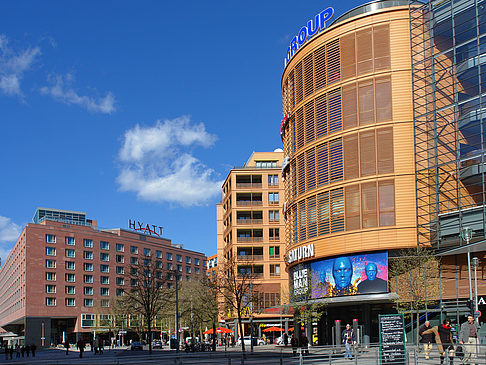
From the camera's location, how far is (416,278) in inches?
1758

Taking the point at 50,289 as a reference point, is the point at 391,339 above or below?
below

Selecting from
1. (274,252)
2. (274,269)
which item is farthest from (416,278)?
(274,252)

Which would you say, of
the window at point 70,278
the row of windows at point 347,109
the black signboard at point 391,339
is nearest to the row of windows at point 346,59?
the row of windows at point 347,109

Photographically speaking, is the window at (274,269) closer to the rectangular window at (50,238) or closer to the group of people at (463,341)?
the rectangular window at (50,238)

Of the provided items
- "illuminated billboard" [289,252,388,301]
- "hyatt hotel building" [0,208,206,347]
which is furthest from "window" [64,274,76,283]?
"illuminated billboard" [289,252,388,301]

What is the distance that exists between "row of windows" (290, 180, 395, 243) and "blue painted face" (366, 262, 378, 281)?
10.2 ft

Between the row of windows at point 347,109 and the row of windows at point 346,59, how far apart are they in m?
1.15

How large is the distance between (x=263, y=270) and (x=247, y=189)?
13317mm

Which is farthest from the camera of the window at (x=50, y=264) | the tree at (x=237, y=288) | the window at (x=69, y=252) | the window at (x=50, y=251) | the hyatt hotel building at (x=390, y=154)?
the window at (x=69, y=252)

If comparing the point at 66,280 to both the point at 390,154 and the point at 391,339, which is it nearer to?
the point at 390,154

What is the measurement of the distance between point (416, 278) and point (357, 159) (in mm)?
11055

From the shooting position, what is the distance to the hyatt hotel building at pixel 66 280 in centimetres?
11450

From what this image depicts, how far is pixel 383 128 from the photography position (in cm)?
4956

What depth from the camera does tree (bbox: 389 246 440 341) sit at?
1756 inches
